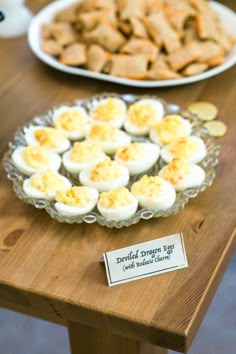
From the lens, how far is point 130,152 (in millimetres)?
1262

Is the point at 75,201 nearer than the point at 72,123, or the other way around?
the point at 75,201

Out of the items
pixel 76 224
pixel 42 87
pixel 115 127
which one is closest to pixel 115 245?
pixel 76 224

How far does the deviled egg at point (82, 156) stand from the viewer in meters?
1.26

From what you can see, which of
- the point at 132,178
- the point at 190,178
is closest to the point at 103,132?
the point at 132,178

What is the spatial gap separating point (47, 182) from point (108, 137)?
184mm

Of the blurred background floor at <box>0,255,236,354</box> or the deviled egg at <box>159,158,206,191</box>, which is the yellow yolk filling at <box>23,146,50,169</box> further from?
the blurred background floor at <box>0,255,236,354</box>

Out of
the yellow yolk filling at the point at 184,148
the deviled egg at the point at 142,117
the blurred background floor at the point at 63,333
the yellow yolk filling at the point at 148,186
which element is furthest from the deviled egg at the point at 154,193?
the blurred background floor at the point at 63,333

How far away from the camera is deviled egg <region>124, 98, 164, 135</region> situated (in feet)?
4.49

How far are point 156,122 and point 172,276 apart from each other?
401 mm

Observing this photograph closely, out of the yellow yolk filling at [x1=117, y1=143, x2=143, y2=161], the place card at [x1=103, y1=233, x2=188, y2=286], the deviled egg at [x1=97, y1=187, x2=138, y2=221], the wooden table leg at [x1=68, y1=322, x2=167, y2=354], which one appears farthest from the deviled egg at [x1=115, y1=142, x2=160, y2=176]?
the wooden table leg at [x1=68, y1=322, x2=167, y2=354]

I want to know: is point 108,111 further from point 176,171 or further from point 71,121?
point 176,171

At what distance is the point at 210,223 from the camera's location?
1.19 meters

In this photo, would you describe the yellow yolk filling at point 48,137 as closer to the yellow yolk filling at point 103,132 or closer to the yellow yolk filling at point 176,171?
the yellow yolk filling at point 103,132

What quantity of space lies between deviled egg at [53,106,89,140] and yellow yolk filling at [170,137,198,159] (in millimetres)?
203
